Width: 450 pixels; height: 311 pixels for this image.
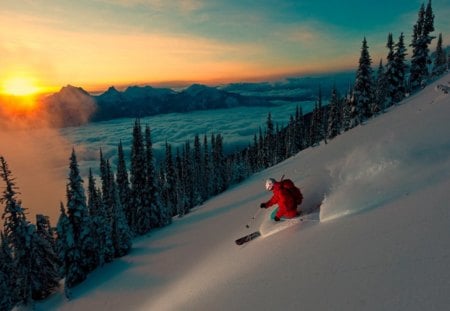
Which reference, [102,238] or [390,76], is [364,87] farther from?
[102,238]

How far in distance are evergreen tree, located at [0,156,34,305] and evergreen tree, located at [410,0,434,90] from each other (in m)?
57.9

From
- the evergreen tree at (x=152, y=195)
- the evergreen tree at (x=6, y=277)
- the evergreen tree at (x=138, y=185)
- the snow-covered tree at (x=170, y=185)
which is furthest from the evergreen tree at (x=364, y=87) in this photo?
the evergreen tree at (x=6, y=277)

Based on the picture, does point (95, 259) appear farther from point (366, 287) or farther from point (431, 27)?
point (431, 27)

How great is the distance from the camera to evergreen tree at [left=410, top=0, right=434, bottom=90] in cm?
5438

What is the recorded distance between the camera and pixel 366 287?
5742 millimetres

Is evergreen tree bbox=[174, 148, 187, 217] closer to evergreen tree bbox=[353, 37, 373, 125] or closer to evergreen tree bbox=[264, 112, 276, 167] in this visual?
evergreen tree bbox=[264, 112, 276, 167]

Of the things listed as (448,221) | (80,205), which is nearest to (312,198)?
(448,221)

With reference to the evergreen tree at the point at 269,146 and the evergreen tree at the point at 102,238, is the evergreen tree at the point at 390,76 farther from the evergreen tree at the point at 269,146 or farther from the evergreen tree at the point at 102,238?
the evergreen tree at the point at 269,146

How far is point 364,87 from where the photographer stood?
2074 inches

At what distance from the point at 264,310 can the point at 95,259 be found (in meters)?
32.0

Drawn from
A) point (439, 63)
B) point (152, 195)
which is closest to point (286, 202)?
point (152, 195)

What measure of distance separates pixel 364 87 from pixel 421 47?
40.7 ft

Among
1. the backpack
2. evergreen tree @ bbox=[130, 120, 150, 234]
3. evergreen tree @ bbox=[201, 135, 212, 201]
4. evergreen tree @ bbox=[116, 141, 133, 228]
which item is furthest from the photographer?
evergreen tree @ bbox=[201, 135, 212, 201]

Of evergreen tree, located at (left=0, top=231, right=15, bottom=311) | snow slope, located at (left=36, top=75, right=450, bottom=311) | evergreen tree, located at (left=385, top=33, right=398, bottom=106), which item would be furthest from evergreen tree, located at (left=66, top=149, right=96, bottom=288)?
evergreen tree, located at (left=385, top=33, right=398, bottom=106)
